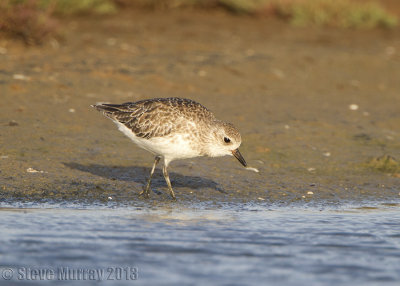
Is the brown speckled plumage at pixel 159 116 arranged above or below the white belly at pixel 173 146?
above

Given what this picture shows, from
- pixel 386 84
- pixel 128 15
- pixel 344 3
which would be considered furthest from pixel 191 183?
pixel 344 3

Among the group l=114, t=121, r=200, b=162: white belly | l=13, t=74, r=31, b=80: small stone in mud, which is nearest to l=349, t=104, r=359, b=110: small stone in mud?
l=114, t=121, r=200, b=162: white belly

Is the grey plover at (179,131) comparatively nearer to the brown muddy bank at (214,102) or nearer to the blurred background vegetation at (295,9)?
the brown muddy bank at (214,102)

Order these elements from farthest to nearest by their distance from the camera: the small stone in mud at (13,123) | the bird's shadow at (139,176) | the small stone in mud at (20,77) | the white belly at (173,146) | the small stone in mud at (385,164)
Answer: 1. the small stone in mud at (20,77)
2. the small stone in mud at (13,123)
3. the small stone in mud at (385,164)
4. the bird's shadow at (139,176)
5. the white belly at (173,146)

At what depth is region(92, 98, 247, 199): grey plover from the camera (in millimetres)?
8891

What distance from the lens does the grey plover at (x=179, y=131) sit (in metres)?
8.89

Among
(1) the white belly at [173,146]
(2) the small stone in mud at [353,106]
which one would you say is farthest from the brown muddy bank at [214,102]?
(1) the white belly at [173,146]

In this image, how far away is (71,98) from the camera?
12820 mm

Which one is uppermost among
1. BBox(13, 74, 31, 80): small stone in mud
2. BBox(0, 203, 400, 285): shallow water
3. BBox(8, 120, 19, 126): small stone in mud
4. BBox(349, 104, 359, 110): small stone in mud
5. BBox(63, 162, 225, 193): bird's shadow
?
BBox(349, 104, 359, 110): small stone in mud

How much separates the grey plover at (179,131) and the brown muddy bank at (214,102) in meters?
0.73

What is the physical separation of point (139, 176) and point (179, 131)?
5.07 ft

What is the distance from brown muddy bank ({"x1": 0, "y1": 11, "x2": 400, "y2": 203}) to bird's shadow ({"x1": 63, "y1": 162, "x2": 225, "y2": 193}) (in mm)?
29

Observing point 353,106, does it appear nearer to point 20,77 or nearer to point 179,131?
point 179,131

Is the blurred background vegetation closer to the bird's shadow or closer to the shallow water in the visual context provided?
the bird's shadow
